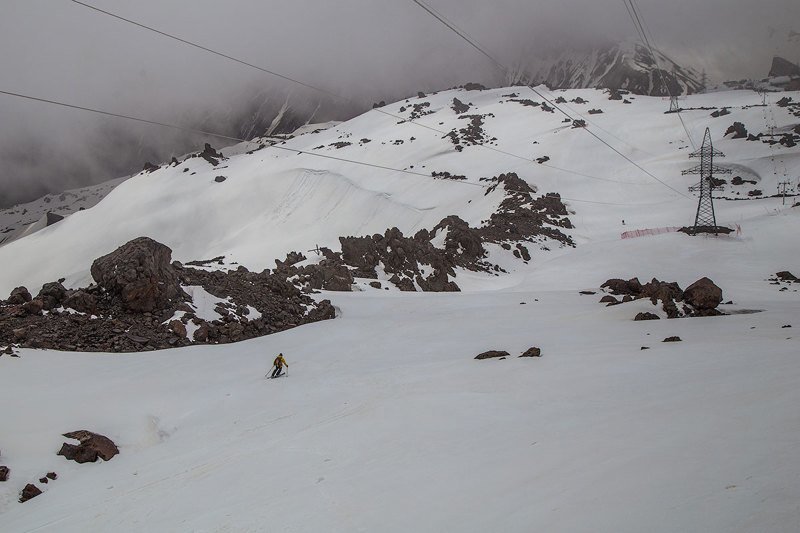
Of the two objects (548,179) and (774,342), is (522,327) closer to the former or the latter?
(774,342)

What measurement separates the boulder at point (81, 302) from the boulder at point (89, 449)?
6.89 m

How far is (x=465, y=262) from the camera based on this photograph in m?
31.8

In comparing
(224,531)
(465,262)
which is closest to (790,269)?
(465,262)

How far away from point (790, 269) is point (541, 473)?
2676 cm

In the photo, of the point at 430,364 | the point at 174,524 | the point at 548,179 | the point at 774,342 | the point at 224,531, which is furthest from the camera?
the point at 548,179

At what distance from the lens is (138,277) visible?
49.0ft

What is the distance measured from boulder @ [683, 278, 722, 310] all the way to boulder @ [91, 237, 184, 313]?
53.5ft

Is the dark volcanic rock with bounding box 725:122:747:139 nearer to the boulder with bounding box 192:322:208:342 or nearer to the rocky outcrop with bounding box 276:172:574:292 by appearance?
the rocky outcrop with bounding box 276:172:574:292

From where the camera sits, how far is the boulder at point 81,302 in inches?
551

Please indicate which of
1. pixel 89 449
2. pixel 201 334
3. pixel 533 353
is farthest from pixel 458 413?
pixel 201 334

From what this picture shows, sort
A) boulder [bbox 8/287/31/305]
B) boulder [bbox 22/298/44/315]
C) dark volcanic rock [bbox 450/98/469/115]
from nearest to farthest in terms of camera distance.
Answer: boulder [bbox 22/298/44/315], boulder [bbox 8/287/31/305], dark volcanic rock [bbox 450/98/469/115]

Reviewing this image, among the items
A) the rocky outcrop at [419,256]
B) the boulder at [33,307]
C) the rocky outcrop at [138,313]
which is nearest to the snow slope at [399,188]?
the rocky outcrop at [419,256]

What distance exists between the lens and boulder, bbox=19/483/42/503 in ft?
22.5

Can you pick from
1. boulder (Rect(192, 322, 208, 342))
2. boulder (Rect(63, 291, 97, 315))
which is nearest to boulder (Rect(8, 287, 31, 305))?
boulder (Rect(63, 291, 97, 315))
